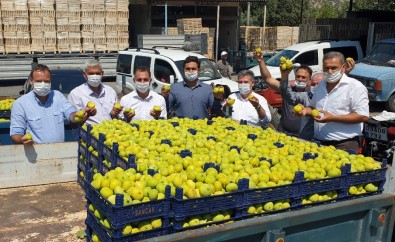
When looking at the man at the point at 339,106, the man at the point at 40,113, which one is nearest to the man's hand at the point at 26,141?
the man at the point at 40,113

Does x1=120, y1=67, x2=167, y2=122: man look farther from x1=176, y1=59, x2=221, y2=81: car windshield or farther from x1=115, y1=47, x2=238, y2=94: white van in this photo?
x1=176, y1=59, x2=221, y2=81: car windshield

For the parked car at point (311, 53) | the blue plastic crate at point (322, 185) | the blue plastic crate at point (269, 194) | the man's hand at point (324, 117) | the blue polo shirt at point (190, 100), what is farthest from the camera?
the parked car at point (311, 53)

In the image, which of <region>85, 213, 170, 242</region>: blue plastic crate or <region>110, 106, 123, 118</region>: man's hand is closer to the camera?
<region>85, 213, 170, 242</region>: blue plastic crate

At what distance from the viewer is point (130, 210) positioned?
10.2 ft

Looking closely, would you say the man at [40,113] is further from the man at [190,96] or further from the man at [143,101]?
the man at [190,96]

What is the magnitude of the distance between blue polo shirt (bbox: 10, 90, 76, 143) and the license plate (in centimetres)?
541

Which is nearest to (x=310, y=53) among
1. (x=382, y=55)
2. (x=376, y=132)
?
(x=382, y=55)

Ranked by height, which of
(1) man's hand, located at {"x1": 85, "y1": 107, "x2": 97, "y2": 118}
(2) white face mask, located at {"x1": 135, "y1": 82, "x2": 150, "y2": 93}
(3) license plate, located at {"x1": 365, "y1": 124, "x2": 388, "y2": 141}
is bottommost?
(3) license plate, located at {"x1": 365, "y1": 124, "x2": 388, "y2": 141}

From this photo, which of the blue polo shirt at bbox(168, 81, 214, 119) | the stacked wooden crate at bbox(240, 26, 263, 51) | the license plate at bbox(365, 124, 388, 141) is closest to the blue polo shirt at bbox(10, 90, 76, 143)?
the blue polo shirt at bbox(168, 81, 214, 119)

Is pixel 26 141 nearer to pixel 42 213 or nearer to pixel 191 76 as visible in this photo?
pixel 42 213

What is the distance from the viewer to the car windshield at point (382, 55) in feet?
52.0

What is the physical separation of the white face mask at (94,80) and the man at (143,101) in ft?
1.48

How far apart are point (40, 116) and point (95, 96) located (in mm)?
955

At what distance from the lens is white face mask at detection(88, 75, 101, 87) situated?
21.0 feet
